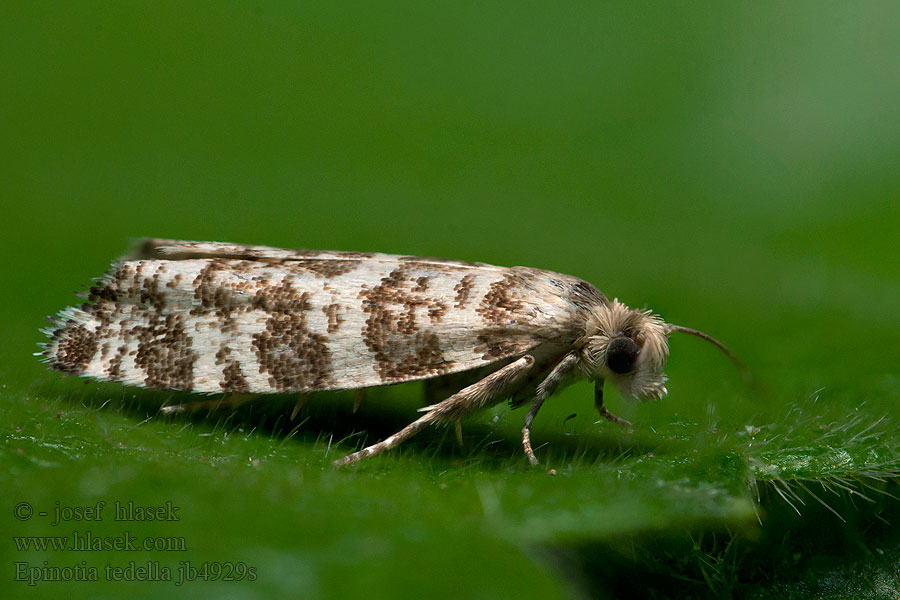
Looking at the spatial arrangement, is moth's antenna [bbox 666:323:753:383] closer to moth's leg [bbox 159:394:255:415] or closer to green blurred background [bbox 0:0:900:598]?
green blurred background [bbox 0:0:900:598]

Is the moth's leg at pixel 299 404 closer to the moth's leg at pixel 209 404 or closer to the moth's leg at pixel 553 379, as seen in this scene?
the moth's leg at pixel 209 404

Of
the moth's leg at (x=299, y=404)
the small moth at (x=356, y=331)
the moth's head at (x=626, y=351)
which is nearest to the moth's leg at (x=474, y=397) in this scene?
the small moth at (x=356, y=331)

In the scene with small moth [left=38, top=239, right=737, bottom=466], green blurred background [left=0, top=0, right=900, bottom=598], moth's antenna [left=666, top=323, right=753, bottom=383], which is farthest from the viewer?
moth's antenna [left=666, top=323, right=753, bottom=383]

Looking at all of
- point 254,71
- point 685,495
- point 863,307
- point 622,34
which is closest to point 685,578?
point 685,495

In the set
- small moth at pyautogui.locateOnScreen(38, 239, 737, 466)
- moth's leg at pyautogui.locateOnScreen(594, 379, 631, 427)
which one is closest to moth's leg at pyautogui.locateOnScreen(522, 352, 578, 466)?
small moth at pyautogui.locateOnScreen(38, 239, 737, 466)

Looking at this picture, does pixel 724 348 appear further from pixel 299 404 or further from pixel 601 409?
pixel 299 404

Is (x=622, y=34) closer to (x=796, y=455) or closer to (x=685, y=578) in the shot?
(x=796, y=455)
